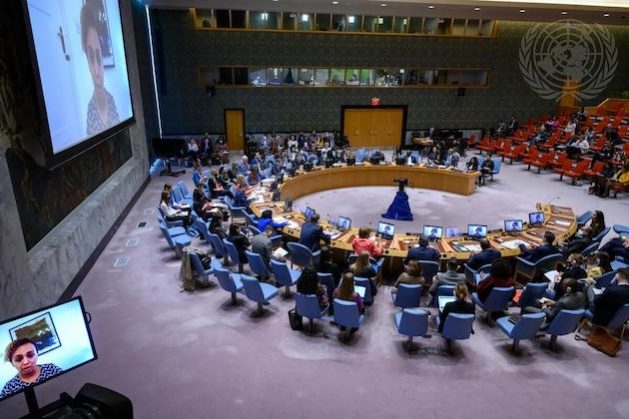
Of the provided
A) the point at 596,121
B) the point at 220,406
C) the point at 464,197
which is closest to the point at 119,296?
the point at 220,406

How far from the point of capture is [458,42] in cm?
2062

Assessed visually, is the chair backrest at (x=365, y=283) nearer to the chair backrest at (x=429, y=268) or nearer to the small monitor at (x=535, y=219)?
the chair backrest at (x=429, y=268)

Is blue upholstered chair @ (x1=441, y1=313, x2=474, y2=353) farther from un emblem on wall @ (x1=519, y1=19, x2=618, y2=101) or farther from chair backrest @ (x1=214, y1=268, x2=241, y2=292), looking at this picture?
un emblem on wall @ (x1=519, y1=19, x2=618, y2=101)

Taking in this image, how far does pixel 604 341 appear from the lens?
586 centimetres

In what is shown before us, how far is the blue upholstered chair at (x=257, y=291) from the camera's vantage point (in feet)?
20.7

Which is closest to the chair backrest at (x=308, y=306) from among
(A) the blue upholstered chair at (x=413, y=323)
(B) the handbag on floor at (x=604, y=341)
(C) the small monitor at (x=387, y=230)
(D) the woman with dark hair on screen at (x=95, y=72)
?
(A) the blue upholstered chair at (x=413, y=323)

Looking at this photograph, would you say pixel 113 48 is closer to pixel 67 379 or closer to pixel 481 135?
pixel 67 379

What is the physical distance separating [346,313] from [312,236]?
7.95ft

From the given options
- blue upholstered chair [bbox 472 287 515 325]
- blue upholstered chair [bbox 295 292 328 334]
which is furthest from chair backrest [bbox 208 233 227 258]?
blue upholstered chair [bbox 472 287 515 325]

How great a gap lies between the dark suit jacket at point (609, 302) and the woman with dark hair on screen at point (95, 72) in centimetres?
882

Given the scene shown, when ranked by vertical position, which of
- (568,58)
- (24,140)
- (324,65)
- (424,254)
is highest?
(568,58)

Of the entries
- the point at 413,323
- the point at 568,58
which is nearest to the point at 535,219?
the point at 413,323

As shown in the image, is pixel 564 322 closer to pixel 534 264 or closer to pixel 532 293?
pixel 532 293

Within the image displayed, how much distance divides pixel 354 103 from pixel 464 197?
347 inches
